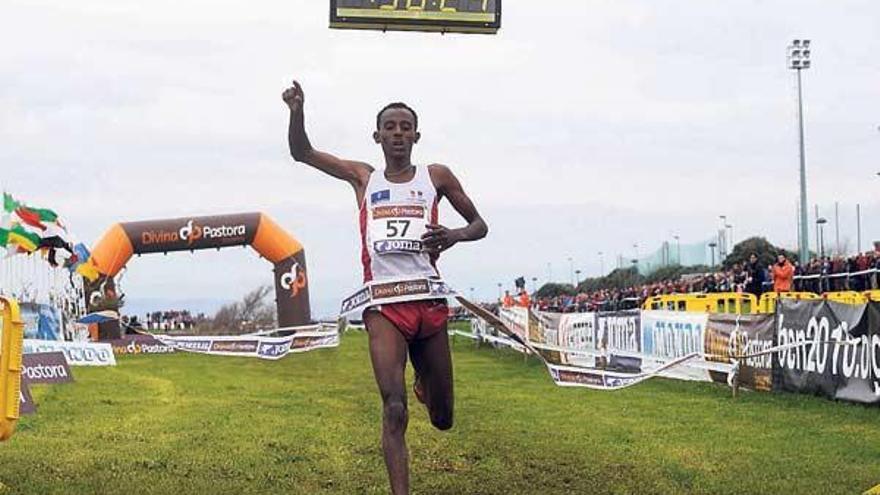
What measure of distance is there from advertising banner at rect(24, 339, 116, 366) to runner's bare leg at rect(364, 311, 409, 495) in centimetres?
1314

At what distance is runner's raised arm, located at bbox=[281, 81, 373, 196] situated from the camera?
24.1 ft

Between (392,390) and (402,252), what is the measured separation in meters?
0.83

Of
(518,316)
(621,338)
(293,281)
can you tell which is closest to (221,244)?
(293,281)

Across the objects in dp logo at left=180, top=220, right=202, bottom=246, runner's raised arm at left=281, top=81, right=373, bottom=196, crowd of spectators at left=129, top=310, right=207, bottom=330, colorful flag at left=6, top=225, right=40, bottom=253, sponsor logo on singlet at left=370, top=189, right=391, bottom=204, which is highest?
dp logo at left=180, top=220, right=202, bottom=246

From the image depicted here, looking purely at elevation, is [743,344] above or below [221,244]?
below

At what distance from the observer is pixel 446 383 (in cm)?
717

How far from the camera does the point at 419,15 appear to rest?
11547mm

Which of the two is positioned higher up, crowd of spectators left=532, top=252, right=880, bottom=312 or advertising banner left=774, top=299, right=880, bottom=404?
crowd of spectators left=532, top=252, right=880, bottom=312

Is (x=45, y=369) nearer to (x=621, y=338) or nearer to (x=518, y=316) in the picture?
(x=621, y=338)

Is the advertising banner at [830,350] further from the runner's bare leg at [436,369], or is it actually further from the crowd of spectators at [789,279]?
the runner's bare leg at [436,369]

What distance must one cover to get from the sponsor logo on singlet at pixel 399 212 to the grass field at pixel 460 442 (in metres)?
2.35

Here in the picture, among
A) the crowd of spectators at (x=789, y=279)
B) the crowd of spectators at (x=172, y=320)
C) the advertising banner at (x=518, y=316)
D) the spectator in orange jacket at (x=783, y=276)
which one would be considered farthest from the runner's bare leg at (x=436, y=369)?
the crowd of spectators at (x=172, y=320)

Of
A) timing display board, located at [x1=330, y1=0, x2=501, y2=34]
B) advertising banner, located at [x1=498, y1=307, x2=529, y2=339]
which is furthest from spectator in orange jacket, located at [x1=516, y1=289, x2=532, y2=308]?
timing display board, located at [x1=330, y1=0, x2=501, y2=34]

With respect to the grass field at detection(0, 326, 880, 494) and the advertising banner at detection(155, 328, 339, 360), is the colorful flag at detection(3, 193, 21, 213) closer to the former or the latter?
the advertising banner at detection(155, 328, 339, 360)
